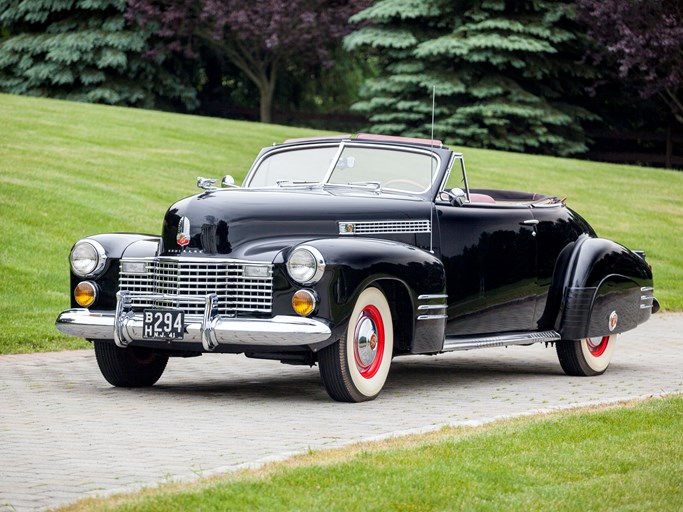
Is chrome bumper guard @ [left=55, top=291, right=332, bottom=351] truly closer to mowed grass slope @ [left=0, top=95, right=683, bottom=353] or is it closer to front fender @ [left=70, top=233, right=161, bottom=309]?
front fender @ [left=70, top=233, right=161, bottom=309]

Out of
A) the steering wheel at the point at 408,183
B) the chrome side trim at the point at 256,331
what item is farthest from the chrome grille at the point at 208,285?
the steering wheel at the point at 408,183

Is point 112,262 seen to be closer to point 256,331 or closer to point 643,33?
point 256,331

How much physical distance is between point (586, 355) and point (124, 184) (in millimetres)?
11544

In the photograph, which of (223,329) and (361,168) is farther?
(361,168)

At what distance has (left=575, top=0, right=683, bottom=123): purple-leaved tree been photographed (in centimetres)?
3416

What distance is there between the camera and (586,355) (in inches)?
413

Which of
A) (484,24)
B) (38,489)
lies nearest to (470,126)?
(484,24)

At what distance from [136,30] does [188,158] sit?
18127 millimetres

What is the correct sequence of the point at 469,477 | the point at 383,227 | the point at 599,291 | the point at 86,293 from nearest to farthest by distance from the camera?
the point at 469,477
the point at 86,293
the point at 383,227
the point at 599,291

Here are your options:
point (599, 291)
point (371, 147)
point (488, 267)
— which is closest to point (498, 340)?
point (488, 267)

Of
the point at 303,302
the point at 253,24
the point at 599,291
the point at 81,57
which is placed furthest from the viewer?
the point at 253,24

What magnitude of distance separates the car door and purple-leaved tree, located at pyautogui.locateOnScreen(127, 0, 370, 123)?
30.7 meters

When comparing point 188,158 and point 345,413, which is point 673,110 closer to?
point 188,158

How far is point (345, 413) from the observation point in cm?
804
